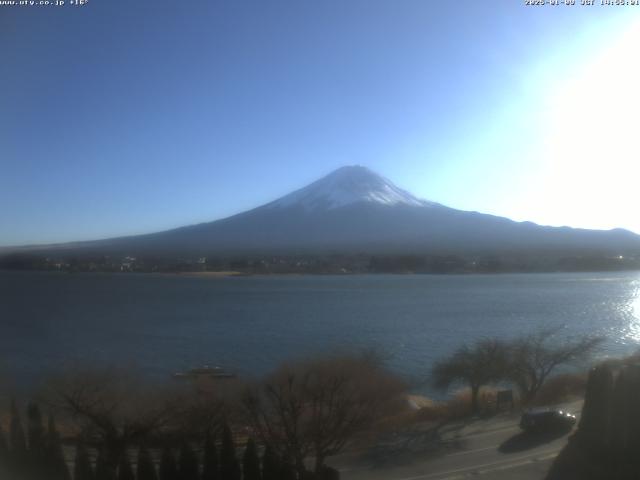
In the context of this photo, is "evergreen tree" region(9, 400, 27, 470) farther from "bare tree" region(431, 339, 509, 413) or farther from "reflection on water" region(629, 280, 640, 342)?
"reflection on water" region(629, 280, 640, 342)

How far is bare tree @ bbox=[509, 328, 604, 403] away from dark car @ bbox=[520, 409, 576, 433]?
151 centimetres

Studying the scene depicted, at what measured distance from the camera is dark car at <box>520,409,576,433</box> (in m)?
4.43

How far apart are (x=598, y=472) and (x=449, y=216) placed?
32.8 meters

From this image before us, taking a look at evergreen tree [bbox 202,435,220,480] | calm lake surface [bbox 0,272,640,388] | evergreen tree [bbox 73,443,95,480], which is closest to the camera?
evergreen tree [bbox 73,443,95,480]

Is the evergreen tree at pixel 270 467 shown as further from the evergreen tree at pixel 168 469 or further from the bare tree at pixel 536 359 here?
the bare tree at pixel 536 359

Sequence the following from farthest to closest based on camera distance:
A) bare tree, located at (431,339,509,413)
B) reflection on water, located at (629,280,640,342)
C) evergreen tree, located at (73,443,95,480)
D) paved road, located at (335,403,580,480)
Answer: reflection on water, located at (629,280,640,342) → bare tree, located at (431,339,509,413) → paved road, located at (335,403,580,480) → evergreen tree, located at (73,443,95,480)

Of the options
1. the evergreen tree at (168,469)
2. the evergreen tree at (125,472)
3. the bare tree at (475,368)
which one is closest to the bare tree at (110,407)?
the evergreen tree at (125,472)

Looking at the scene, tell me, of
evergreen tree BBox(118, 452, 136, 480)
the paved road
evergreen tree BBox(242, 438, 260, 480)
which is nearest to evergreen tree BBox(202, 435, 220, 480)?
evergreen tree BBox(242, 438, 260, 480)

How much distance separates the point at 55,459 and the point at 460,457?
8.51 ft

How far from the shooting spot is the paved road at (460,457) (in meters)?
3.76

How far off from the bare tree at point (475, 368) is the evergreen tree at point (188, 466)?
3.62 metres

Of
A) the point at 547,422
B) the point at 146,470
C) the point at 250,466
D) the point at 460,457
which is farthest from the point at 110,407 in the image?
the point at 547,422

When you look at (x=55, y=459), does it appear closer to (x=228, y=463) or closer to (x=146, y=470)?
(x=146, y=470)

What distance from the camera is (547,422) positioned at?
446 cm
